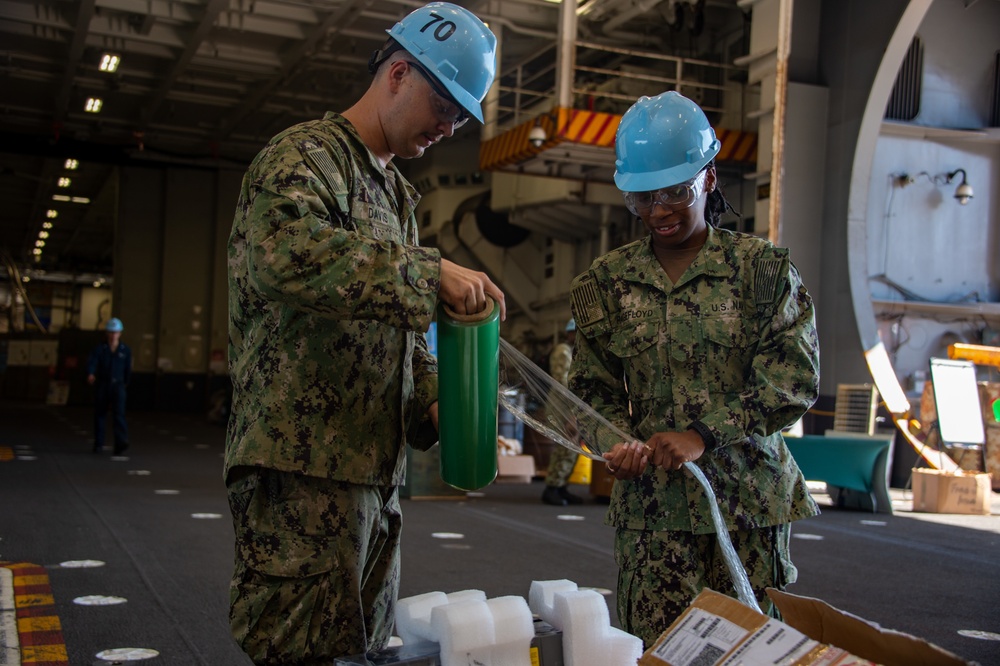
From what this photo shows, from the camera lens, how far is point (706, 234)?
2.45m

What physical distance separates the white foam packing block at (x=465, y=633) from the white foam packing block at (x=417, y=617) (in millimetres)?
72

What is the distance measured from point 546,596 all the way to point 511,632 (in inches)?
8.1

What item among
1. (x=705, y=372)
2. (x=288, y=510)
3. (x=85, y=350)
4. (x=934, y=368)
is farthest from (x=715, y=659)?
(x=85, y=350)

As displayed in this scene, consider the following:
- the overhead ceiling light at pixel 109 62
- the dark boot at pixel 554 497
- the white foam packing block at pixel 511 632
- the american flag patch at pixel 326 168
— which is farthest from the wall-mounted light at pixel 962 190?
the overhead ceiling light at pixel 109 62

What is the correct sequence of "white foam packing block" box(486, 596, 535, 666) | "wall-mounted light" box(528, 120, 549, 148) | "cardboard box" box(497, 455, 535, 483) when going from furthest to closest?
"wall-mounted light" box(528, 120, 549, 148) < "cardboard box" box(497, 455, 535, 483) < "white foam packing block" box(486, 596, 535, 666)

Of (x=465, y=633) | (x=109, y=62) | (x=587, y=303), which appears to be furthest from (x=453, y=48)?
(x=109, y=62)

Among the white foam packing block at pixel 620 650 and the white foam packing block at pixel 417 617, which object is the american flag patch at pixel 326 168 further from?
the white foam packing block at pixel 620 650

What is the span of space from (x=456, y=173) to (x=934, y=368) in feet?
34.0

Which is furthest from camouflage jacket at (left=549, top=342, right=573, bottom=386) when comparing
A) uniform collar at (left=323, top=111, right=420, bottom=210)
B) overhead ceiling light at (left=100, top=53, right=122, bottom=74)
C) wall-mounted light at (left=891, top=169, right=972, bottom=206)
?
overhead ceiling light at (left=100, top=53, right=122, bottom=74)

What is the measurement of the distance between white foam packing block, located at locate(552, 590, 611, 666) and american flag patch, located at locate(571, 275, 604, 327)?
0.94 meters

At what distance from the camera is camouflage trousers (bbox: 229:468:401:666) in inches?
70.5

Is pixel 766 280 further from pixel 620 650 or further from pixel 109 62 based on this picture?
pixel 109 62

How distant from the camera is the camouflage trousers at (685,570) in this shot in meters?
2.25

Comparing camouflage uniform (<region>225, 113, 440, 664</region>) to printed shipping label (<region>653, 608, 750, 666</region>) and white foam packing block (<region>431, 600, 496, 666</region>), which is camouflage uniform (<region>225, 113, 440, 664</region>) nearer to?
white foam packing block (<region>431, 600, 496, 666</region>)
